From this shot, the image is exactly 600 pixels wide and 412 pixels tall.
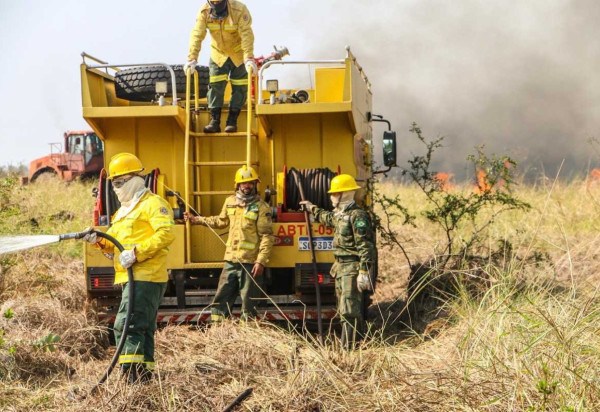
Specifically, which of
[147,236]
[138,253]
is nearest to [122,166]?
[147,236]

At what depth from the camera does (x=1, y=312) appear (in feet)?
29.6

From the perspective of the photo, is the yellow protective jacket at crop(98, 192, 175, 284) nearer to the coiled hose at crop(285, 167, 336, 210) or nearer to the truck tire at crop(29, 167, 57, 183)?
the coiled hose at crop(285, 167, 336, 210)

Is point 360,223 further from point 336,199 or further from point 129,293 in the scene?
point 129,293

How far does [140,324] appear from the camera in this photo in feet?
21.9

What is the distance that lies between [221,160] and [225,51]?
3.81 feet

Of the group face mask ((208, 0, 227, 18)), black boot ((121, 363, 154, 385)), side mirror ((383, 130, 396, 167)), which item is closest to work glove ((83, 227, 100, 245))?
black boot ((121, 363, 154, 385))

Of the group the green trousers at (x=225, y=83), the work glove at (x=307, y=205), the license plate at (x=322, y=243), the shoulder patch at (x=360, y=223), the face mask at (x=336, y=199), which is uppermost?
the green trousers at (x=225, y=83)

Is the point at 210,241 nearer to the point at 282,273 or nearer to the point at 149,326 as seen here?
the point at 282,273

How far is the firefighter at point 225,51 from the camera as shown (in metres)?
9.50

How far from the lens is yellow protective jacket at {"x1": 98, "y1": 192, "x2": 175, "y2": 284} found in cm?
663

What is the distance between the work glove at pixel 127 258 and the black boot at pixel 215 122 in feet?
10.3

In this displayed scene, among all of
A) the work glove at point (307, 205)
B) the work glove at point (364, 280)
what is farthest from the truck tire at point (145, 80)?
the work glove at point (364, 280)

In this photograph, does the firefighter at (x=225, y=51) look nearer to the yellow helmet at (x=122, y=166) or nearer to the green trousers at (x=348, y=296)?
the green trousers at (x=348, y=296)

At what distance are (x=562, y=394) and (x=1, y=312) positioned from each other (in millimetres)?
5967
